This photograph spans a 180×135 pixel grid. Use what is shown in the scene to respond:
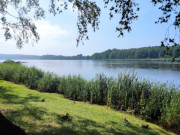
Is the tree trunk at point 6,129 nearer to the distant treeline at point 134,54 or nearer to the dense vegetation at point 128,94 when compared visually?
the dense vegetation at point 128,94

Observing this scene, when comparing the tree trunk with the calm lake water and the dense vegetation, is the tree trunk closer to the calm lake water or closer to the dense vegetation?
the dense vegetation

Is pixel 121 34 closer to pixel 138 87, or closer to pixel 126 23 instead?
pixel 126 23

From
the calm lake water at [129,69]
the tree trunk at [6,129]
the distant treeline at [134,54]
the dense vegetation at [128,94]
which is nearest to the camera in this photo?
the tree trunk at [6,129]

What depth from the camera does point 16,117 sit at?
545cm

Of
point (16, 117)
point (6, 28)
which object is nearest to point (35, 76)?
point (6, 28)

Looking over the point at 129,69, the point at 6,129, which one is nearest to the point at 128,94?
the point at 6,129

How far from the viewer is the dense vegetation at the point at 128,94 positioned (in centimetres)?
730

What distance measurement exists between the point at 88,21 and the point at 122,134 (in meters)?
5.09

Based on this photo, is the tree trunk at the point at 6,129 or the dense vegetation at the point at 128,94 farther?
the dense vegetation at the point at 128,94

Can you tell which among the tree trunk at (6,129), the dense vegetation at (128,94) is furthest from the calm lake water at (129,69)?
the tree trunk at (6,129)

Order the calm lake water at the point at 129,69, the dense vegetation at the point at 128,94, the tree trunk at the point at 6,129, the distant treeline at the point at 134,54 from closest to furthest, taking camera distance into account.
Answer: the tree trunk at the point at 6,129 < the dense vegetation at the point at 128,94 < the calm lake water at the point at 129,69 < the distant treeline at the point at 134,54

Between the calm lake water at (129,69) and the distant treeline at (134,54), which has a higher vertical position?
the distant treeline at (134,54)

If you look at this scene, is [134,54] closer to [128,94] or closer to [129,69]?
[129,69]

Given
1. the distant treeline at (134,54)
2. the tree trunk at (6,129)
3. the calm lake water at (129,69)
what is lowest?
the calm lake water at (129,69)
